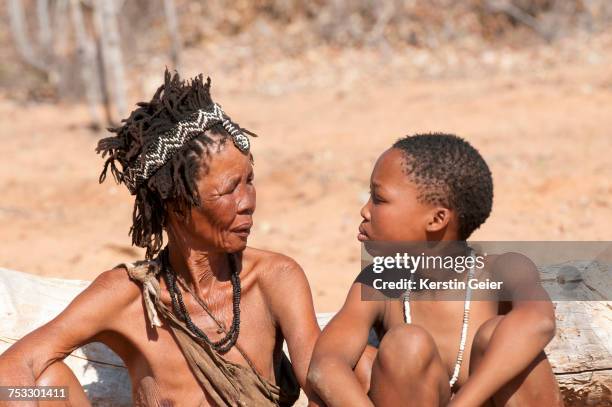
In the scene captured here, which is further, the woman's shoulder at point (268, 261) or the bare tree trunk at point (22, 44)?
the bare tree trunk at point (22, 44)

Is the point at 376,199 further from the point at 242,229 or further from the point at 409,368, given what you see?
the point at 409,368

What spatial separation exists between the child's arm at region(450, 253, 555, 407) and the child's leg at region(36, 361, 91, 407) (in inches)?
48.9

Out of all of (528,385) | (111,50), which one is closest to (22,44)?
(111,50)

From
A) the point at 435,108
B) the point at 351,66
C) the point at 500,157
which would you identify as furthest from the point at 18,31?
the point at 500,157

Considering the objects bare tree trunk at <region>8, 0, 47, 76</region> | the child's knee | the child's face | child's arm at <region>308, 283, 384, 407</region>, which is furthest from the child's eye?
bare tree trunk at <region>8, 0, 47, 76</region>

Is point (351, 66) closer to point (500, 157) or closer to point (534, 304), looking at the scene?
point (500, 157)

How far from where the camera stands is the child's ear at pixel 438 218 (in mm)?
3037

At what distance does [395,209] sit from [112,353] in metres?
1.37

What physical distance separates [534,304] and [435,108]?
25.2 feet

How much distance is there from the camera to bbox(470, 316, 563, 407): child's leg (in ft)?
9.55

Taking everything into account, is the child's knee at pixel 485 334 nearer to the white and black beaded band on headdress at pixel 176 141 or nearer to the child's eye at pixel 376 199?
the child's eye at pixel 376 199


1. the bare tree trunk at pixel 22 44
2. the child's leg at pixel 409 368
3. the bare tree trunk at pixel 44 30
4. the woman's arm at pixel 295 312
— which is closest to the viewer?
the child's leg at pixel 409 368

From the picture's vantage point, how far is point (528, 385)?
2.91 meters

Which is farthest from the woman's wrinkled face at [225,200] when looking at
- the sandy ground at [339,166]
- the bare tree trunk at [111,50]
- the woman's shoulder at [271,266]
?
the bare tree trunk at [111,50]
